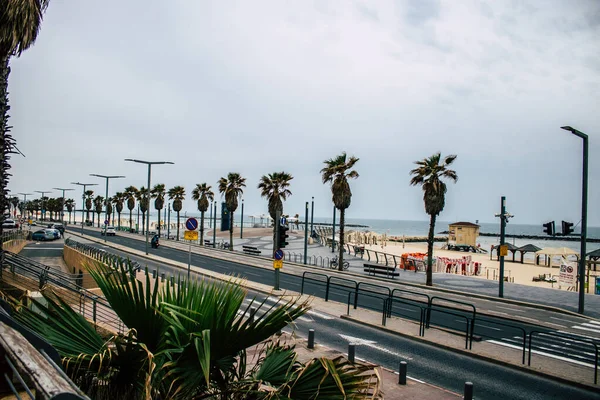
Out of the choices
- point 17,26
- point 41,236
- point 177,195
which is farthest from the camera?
point 177,195

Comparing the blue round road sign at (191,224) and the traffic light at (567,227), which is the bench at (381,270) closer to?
the traffic light at (567,227)

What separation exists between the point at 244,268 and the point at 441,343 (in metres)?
22.8

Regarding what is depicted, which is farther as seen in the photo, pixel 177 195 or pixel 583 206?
pixel 177 195

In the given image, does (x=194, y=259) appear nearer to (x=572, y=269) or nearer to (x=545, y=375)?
(x=572, y=269)

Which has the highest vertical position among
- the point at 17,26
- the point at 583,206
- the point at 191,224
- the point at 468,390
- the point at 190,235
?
the point at 17,26

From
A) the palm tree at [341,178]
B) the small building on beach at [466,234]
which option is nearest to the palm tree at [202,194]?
the palm tree at [341,178]

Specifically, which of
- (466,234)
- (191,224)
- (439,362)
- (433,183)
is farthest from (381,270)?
(466,234)

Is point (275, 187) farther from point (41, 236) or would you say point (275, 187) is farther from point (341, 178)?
point (41, 236)

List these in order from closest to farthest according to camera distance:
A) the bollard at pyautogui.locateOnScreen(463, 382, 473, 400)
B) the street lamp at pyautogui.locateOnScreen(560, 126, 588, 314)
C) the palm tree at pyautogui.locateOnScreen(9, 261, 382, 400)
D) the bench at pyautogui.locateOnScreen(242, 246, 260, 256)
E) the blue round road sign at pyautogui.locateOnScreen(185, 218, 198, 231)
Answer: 1. the palm tree at pyautogui.locateOnScreen(9, 261, 382, 400)
2. the bollard at pyautogui.locateOnScreen(463, 382, 473, 400)
3. the street lamp at pyautogui.locateOnScreen(560, 126, 588, 314)
4. the blue round road sign at pyautogui.locateOnScreen(185, 218, 198, 231)
5. the bench at pyautogui.locateOnScreen(242, 246, 260, 256)

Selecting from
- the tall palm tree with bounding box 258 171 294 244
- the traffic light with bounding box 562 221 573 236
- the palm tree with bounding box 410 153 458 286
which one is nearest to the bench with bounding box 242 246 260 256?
the tall palm tree with bounding box 258 171 294 244

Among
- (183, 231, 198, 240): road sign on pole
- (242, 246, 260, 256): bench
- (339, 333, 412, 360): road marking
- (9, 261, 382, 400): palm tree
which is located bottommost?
(242, 246, 260, 256): bench

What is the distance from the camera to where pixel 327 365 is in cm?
313

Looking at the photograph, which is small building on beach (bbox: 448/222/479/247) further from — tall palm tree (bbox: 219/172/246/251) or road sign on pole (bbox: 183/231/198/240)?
road sign on pole (bbox: 183/231/198/240)

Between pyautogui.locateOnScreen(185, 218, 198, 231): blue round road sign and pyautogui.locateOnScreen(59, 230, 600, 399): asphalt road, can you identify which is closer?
pyautogui.locateOnScreen(59, 230, 600, 399): asphalt road
